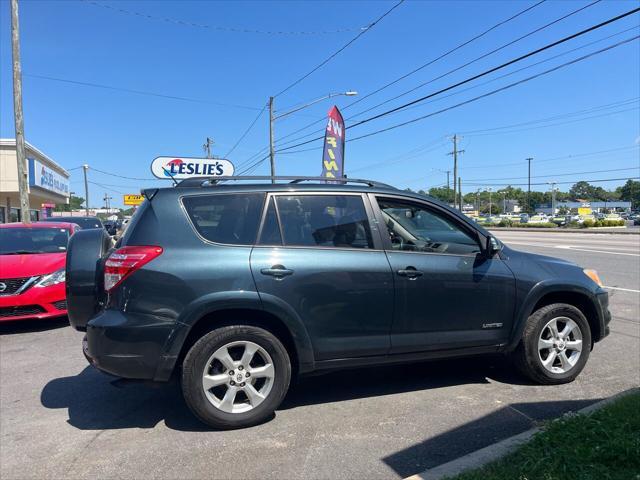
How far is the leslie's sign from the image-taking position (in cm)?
1507

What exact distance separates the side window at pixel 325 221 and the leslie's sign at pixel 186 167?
440 inches

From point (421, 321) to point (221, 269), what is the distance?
5.62 ft

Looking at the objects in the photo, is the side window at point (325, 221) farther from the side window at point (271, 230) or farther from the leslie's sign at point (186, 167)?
the leslie's sign at point (186, 167)

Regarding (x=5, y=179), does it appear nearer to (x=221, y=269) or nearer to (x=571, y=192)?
(x=221, y=269)

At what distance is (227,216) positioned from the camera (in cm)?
402

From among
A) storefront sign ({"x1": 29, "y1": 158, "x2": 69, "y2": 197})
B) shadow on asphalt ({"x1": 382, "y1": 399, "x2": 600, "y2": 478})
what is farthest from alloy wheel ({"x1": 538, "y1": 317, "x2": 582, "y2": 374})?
storefront sign ({"x1": 29, "y1": 158, "x2": 69, "y2": 197})

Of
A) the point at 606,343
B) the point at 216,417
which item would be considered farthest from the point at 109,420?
the point at 606,343

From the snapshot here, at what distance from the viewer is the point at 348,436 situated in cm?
372

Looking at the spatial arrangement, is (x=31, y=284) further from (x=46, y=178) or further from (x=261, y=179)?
(x=46, y=178)

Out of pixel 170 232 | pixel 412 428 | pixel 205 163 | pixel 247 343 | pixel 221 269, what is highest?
pixel 205 163

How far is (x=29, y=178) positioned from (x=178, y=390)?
25.2 metres

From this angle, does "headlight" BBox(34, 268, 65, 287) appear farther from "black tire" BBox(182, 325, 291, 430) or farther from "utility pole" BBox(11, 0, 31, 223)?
"utility pole" BBox(11, 0, 31, 223)

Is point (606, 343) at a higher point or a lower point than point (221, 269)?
lower

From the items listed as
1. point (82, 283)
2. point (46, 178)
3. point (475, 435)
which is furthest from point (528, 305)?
point (46, 178)
